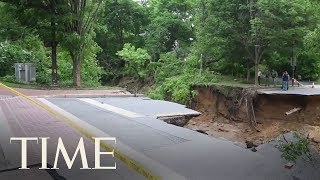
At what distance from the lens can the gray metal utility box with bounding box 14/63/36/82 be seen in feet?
69.9

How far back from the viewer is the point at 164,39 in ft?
129

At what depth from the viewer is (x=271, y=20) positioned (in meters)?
24.4

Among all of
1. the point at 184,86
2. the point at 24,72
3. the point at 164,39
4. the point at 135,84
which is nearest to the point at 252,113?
the point at 184,86

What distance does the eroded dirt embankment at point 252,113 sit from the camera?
20.6 m

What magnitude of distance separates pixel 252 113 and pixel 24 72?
13.3 m

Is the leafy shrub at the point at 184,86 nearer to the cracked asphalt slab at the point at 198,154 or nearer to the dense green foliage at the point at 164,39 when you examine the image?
the dense green foliage at the point at 164,39

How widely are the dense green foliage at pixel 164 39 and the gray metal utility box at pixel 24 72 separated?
71.5 inches

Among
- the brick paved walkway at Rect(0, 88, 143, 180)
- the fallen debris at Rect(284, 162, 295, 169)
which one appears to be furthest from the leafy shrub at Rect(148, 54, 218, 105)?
the fallen debris at Rect(284, 162, 295, 169)

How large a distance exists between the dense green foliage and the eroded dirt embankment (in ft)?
9.10

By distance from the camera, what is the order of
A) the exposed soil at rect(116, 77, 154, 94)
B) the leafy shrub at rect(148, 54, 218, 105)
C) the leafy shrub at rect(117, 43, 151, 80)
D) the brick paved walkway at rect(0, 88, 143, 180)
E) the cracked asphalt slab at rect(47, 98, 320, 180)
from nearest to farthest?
1. the brick paved walkway at rect(0, 88, 143, 180)
2. the cracked asphalt slab at rect(47, 98, 320, 180)
3. the leafy shrub at rect(148, 54, 218, 105)
4. the leafy shrub at rect(117, 43, 151, 80)
5. the exposed soil at rect(116, 77, 154, 94)

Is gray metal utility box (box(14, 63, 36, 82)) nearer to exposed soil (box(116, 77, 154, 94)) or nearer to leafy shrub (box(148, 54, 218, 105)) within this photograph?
leafy shrub (box(148, 54, 218, 105))

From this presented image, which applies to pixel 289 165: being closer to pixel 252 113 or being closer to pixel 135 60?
pixel 252 113

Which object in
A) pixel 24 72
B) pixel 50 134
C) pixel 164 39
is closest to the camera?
pixel 50 134

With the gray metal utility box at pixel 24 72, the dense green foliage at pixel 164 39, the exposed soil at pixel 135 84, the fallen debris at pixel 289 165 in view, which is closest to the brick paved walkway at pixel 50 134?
the fallen debris at pixel 289 165
